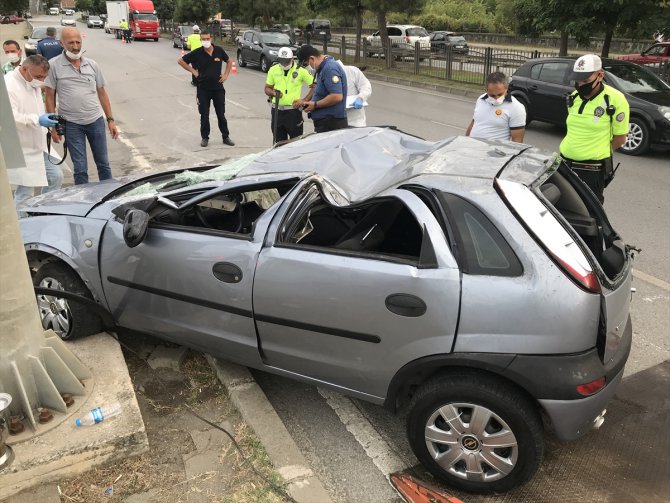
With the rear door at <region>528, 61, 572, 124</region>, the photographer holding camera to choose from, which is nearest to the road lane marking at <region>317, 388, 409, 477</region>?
the photographer holding camera

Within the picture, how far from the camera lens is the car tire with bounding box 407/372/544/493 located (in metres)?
2.53

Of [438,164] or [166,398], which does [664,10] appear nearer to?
[438,164]

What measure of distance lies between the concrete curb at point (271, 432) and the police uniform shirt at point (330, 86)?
12.9 feet

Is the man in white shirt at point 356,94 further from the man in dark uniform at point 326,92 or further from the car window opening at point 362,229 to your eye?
the car window opening at point 362,229

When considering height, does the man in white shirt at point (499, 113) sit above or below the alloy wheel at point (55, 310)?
above

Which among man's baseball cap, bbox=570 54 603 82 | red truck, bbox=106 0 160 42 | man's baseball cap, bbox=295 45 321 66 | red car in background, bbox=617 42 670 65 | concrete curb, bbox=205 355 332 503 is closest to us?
concrete curb, bbox=205 355 332 503

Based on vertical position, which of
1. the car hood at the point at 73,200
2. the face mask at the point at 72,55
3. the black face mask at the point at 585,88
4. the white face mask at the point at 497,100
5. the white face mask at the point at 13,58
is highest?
the face mask at the point at 72,55

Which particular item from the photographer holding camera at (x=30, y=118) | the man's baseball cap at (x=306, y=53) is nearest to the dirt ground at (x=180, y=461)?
the photographer holding camera at (x=30, y=118)

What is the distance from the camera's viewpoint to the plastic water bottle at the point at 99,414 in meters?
3.00

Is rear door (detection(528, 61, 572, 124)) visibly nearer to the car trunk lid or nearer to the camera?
the car trunk lid

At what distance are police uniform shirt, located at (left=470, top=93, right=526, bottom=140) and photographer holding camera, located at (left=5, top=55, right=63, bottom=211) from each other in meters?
4.05

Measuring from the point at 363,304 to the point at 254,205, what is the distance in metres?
1.54

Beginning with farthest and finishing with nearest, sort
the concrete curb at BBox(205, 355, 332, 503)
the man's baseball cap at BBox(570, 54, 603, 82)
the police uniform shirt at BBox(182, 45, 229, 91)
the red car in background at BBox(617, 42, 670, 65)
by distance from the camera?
the red car in background at BBox(617, 42, 670, 65) < the police uniform shirt at BBox(182, 45, 229, 91) < the man's baseball cap at BBox(570, 54, 603, 82) < the concrete curb at BBox(205, 355, 332, 503)

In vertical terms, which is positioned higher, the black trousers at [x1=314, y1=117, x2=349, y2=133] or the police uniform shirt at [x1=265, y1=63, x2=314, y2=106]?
the police uniform shirt at [x1=265, y1=63, x2=314, y2=106]
